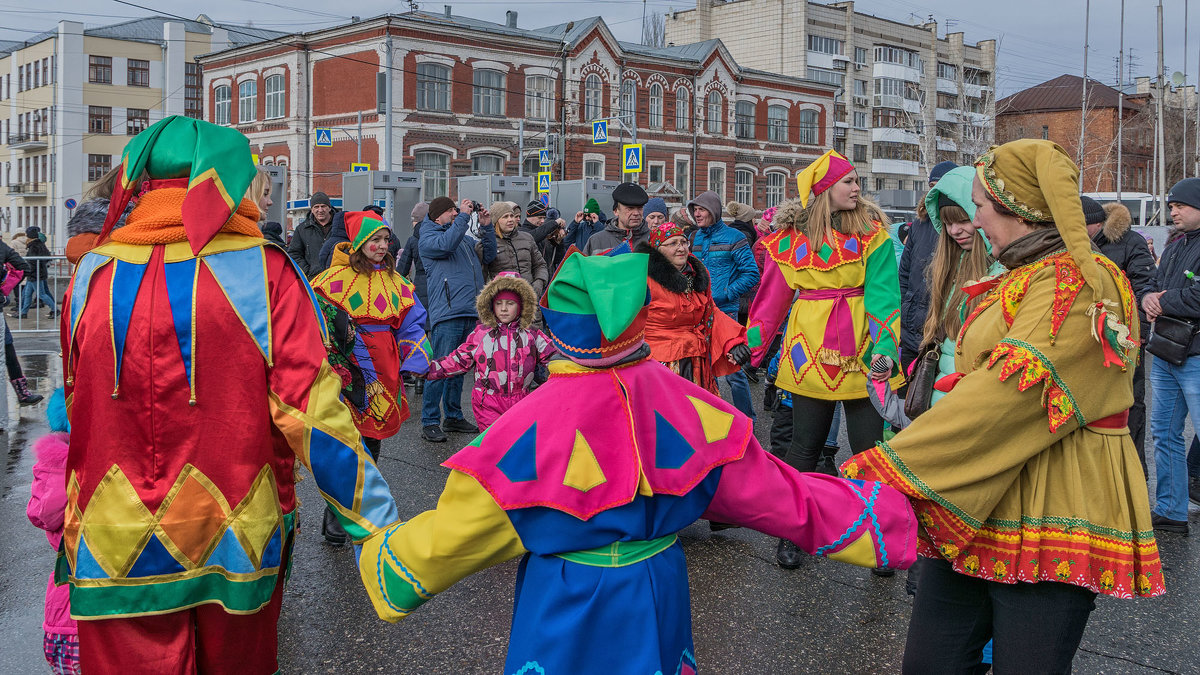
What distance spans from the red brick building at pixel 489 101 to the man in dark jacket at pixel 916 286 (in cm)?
3664

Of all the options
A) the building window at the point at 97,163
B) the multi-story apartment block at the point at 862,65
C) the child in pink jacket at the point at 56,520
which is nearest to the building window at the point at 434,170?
the multi-story apartment block at the point at 862,65

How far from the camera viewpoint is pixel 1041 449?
2.70 meters

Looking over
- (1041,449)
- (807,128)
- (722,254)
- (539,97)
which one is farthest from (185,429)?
(807,128)

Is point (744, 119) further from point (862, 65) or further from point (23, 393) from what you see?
point (23, 393)

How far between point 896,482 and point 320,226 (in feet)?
32.1

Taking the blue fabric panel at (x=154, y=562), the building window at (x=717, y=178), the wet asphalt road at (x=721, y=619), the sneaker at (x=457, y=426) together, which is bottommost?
the wet asphalt road at (x=721, y=619)

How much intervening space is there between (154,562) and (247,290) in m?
0.75

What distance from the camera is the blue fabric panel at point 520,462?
95.2 inches

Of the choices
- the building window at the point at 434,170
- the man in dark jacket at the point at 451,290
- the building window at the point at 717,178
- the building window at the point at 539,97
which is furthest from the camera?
the building window at the point at 717,178

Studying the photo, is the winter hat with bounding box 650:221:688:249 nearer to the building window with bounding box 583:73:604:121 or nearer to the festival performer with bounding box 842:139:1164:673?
the festival performer with bounding box 842:139:1164:673

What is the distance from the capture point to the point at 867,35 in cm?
6538

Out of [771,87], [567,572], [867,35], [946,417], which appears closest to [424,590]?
[567,572]

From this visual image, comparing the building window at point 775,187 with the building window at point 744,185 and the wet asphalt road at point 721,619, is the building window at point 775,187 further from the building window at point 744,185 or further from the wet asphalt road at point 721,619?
the wet asphalt road at point 721,619

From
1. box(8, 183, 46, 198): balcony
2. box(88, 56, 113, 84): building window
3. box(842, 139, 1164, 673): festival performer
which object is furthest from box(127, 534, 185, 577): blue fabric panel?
box(8, 183, 46, 198): balcony
